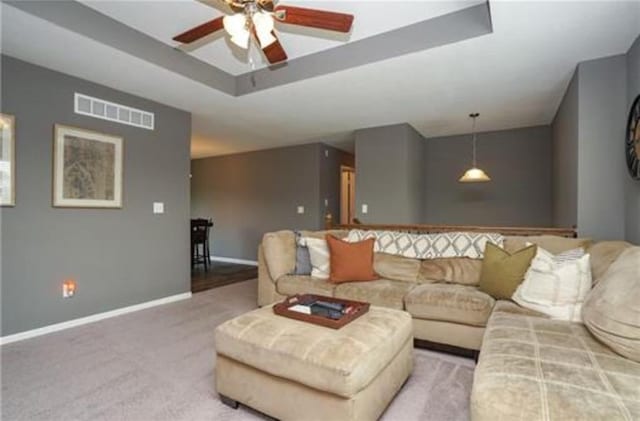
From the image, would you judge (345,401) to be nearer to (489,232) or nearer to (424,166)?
(489,232)

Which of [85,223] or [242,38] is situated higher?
[242,38]

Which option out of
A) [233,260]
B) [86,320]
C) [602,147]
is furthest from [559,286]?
[233,260]

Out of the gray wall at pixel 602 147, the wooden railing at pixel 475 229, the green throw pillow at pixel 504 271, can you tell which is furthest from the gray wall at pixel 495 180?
the green throw pillow at pixel 504 271

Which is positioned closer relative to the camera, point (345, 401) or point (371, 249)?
point (345, 401)

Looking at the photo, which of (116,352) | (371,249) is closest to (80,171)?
(116,352)

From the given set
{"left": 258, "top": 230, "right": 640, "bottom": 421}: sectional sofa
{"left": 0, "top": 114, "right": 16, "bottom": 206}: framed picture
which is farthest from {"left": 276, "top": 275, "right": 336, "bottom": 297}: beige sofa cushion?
{"left": 0, "top": 114, "right": 16, "bottom": 206}: framed picture

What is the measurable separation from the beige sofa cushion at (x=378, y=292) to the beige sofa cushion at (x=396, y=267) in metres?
0.12

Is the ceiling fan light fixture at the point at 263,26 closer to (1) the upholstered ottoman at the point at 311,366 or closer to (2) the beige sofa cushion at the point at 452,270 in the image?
(1) the upholstered ottoman at the point at 311,366

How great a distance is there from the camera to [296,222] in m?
6.34

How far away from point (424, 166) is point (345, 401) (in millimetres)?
4977

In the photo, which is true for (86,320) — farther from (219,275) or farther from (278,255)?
(219,275)

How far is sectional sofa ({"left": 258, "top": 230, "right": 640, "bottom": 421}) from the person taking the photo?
1122mm

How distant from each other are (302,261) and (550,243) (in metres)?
2.19

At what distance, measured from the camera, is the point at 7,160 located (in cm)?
273
